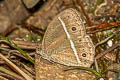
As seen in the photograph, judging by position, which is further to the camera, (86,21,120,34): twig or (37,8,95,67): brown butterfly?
(86,21,120,34): twig

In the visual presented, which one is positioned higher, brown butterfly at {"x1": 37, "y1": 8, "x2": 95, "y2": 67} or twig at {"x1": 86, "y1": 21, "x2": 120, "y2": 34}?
twig at {"x1": 86, "y1": 21, "x2": 120, "y2": 34}

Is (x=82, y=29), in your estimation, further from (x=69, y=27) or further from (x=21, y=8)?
(x=21, y=8)

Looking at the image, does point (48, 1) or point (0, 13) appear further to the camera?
point (0, 13)

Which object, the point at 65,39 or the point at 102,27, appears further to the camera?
the point at 102,27

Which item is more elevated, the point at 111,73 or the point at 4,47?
the point at 4,47

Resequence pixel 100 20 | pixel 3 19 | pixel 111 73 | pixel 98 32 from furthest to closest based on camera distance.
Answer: pixel 3 19 → pixel 100 20 → pixel 98 32 → pixel 111 73

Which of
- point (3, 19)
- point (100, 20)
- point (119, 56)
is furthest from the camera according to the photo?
point (3, 19)

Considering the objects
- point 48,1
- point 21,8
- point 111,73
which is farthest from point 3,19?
point 111,73

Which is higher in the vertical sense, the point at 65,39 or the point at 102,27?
the point at 102,27
